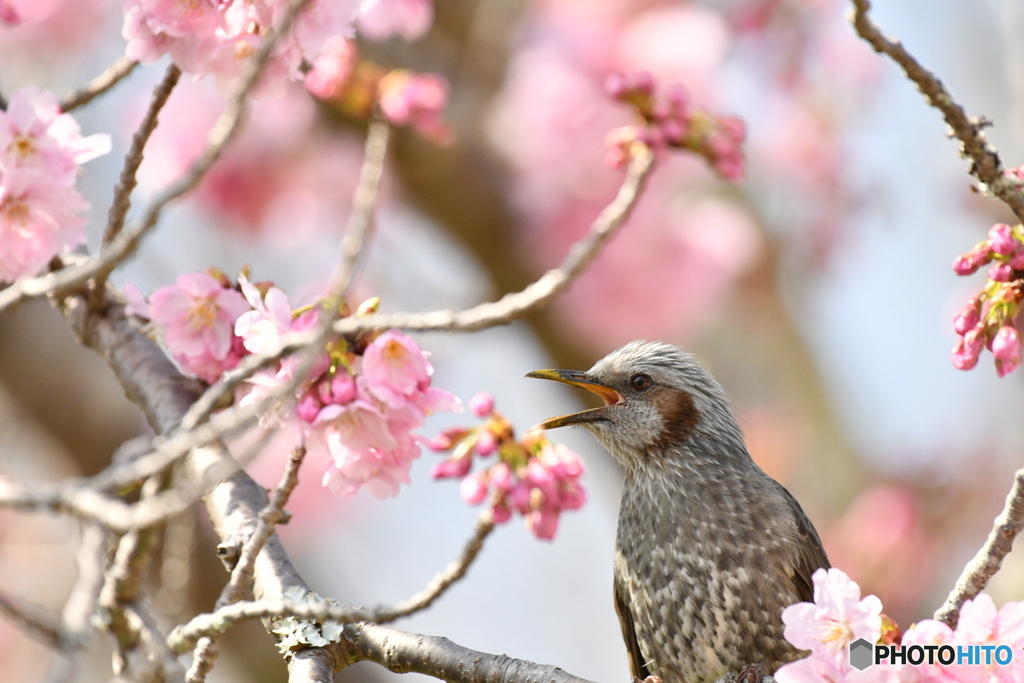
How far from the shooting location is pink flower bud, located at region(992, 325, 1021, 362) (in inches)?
73.9

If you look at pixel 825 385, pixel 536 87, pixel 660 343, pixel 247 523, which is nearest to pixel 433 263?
pixel 536 87

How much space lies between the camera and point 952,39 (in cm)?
729

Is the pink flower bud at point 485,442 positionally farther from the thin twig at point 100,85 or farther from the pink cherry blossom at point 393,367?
the thin twig at point 100,85

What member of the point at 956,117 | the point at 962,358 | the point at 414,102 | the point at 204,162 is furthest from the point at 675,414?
the point at 204,162

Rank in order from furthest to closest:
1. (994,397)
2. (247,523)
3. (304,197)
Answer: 1. (994,397)
2. (304,197)
3. (247,523)

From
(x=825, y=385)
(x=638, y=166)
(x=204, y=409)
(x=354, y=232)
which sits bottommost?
(x=204, y=409)

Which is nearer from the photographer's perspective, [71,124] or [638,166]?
[71,124]

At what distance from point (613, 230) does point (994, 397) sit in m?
5.98

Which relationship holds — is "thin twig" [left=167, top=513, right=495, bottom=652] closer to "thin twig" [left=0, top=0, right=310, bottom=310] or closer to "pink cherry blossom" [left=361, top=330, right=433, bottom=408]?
"pink cherry blossom" [left=361, top=330, right=433, bottom=408]

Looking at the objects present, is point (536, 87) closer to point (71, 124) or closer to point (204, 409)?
point (71, 124)

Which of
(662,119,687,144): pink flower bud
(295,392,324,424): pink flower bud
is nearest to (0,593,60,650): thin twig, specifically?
(295,392,324,424): pink flower bud

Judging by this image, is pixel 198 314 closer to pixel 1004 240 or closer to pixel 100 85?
pixel 100 85

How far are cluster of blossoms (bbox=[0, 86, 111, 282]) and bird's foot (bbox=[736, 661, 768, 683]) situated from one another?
1.88 meters

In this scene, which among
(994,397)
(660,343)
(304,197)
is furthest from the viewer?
(994,397)
